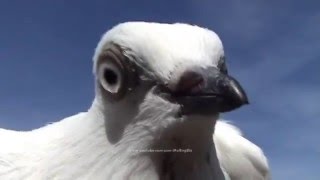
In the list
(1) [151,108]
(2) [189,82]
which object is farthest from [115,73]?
(2) [189,82]

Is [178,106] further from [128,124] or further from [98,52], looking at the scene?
[98,52]

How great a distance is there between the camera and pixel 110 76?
7027 mm

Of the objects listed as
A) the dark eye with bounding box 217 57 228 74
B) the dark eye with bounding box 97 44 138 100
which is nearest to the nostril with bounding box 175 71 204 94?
the dark eye with bounding box 217 57 228 74

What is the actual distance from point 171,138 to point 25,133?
2551mm

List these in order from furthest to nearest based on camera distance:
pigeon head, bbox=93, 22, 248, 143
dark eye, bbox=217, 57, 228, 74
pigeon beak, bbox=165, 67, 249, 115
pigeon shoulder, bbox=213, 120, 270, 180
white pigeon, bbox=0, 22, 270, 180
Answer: pigeon shoulder, bbox=213, 120, 270, 180 < dark eye, bbox=217, 57, 228, 74 < white pigeon, bbox=0, 22, 270, 180 < pigeon head, bbox=93, 22, 248, 143 < pigeon beak, bbox=165, 67, 249, 115

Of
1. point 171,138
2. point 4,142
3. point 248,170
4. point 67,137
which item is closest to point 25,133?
point 4,142

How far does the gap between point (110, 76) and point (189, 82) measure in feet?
3.02

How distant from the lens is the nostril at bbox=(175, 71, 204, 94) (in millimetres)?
6414

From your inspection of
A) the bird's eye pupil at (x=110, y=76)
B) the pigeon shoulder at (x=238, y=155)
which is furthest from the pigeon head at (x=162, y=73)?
the pigeon shoulder at (x=238, y=155)

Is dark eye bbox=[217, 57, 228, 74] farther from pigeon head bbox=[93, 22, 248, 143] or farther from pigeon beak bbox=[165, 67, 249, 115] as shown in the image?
pigeon beak bbox=[165, 67, 249, 115]

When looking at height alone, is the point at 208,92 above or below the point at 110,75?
below

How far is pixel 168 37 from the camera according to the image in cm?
679

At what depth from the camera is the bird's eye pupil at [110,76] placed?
22.9 ft

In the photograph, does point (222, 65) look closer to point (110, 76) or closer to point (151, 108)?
point (151, 108)
